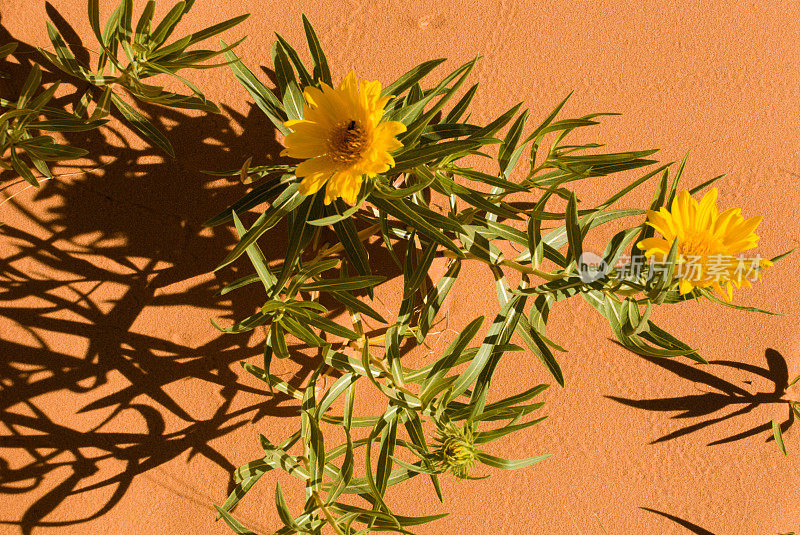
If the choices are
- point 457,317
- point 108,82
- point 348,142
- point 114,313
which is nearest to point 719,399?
point 457,317

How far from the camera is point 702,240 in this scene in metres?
1.03

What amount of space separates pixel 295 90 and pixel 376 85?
15.2 inches

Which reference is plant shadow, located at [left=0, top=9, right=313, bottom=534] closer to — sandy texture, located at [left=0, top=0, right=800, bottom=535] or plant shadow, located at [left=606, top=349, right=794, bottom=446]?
sandy texture, located at [left=0, top=0, right=800, bottom=535]

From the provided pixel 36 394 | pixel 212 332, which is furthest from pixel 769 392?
pixel 36 394

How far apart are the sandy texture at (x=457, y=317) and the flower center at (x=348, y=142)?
25.7 inches

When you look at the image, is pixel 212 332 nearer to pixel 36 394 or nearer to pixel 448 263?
pixel 36 394

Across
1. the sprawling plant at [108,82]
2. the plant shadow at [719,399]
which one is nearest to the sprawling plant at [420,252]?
the sprawling plant at [108,82]

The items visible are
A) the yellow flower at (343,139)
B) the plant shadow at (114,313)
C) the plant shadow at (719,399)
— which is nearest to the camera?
the yellow flower at (343,139)

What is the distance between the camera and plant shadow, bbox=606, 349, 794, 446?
165 cm

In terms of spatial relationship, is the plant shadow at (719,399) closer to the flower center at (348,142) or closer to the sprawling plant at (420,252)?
the sprawling plant at (420,252)

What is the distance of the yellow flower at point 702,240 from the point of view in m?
1.00

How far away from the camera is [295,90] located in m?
1.25

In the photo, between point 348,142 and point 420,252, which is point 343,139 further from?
point 420,252

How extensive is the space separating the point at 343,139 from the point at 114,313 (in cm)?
96
